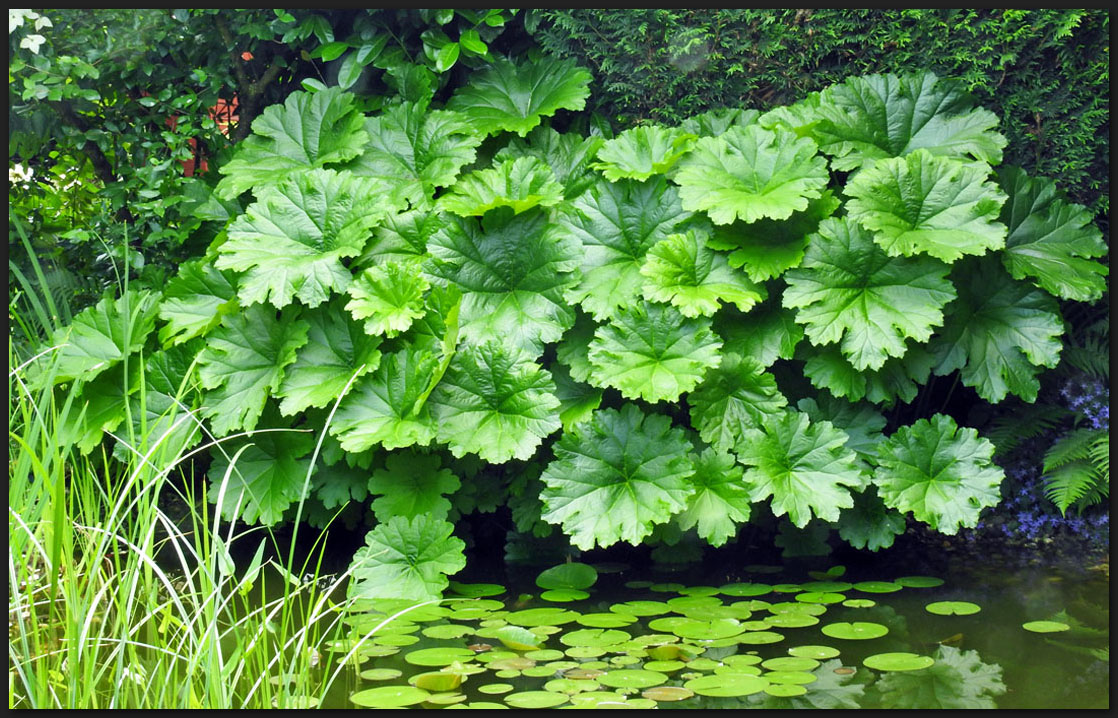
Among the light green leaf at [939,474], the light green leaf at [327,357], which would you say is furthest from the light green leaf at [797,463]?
the light green leaf at [327,357]

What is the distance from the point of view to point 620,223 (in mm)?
3256

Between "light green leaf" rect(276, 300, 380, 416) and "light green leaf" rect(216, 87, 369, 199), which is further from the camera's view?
"light green leaf" rect(216, 87, 369, 199)

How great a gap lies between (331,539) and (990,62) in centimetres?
308

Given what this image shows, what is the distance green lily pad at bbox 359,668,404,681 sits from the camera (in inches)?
90.3

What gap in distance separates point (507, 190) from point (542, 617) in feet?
4.87

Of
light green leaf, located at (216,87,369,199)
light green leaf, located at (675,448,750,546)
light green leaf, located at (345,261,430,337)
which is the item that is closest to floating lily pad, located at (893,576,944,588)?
light green leaf, located at (675,448,750,546)

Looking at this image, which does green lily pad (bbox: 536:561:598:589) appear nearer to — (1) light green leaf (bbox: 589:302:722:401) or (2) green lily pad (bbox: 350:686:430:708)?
(1) light green leaf (bbox: 589:302:722:401)

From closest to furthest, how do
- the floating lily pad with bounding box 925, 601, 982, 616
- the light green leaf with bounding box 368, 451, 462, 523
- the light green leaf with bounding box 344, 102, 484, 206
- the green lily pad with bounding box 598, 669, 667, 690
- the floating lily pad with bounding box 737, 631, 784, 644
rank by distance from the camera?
the green lily pad with bounding box 598, 669, 667, 690 → the floating lily pad with bounding box 737, 631, 784, 644 → the floating lily pad with bounding box 925, 601, 982, 616 → the light green leaf with bounding box 368, 451, 462, 523 → the light green leaf with bounding box 344, 102, 484, 206

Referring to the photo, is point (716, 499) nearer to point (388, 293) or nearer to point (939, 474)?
point (939, 474)

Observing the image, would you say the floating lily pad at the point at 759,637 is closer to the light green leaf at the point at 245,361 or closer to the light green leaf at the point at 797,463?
the light green leaf at the point at 797,463

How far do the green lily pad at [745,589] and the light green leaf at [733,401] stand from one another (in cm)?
45

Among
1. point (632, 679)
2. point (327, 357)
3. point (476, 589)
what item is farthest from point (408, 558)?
point (632, 679)

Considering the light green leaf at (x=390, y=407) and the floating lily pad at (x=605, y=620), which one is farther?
the light green leaf at (x=390, y=407)

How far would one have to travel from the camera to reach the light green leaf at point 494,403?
2945 millimetres
